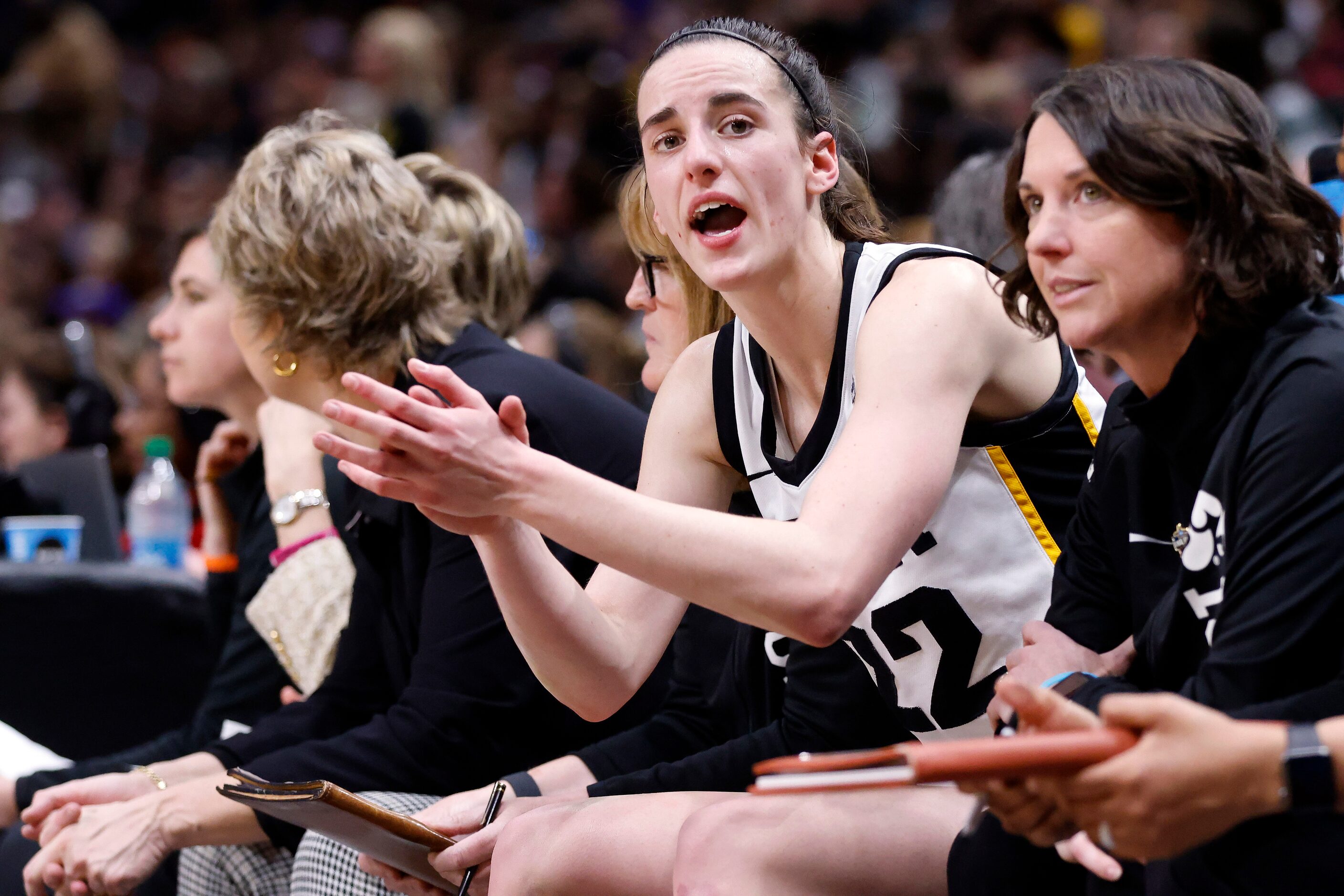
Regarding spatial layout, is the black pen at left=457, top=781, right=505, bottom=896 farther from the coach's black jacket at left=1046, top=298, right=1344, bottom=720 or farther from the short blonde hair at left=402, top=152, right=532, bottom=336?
the short blonde hair at left=402, top=152, right=532, bottom=336

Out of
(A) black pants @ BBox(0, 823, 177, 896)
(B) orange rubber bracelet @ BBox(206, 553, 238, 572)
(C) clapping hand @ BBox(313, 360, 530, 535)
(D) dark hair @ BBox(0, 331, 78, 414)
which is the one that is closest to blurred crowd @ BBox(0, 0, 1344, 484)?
(D) dark hair @ BBox(0, 331, 78, 414)

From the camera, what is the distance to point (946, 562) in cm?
184

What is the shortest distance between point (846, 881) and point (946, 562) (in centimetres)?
43

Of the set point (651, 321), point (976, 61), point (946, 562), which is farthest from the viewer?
point (976, 61)

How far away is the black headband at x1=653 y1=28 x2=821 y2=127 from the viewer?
190cm

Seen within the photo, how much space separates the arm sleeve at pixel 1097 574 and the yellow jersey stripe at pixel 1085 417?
23 cm

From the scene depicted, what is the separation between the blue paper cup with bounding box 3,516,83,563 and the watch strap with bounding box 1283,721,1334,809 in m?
3.04

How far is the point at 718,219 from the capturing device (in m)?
1.85

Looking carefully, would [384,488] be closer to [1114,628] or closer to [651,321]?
[1114,628]

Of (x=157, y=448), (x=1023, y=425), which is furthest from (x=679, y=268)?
(x=157, y=448)

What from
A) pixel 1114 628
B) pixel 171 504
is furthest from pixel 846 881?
pixel 171 504

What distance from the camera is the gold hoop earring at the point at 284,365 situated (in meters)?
2.61

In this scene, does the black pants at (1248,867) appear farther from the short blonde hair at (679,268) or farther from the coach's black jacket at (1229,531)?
the short blonde hair at (679,268)

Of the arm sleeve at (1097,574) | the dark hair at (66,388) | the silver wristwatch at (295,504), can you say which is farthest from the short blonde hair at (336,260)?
the dark hair at (66,388)
